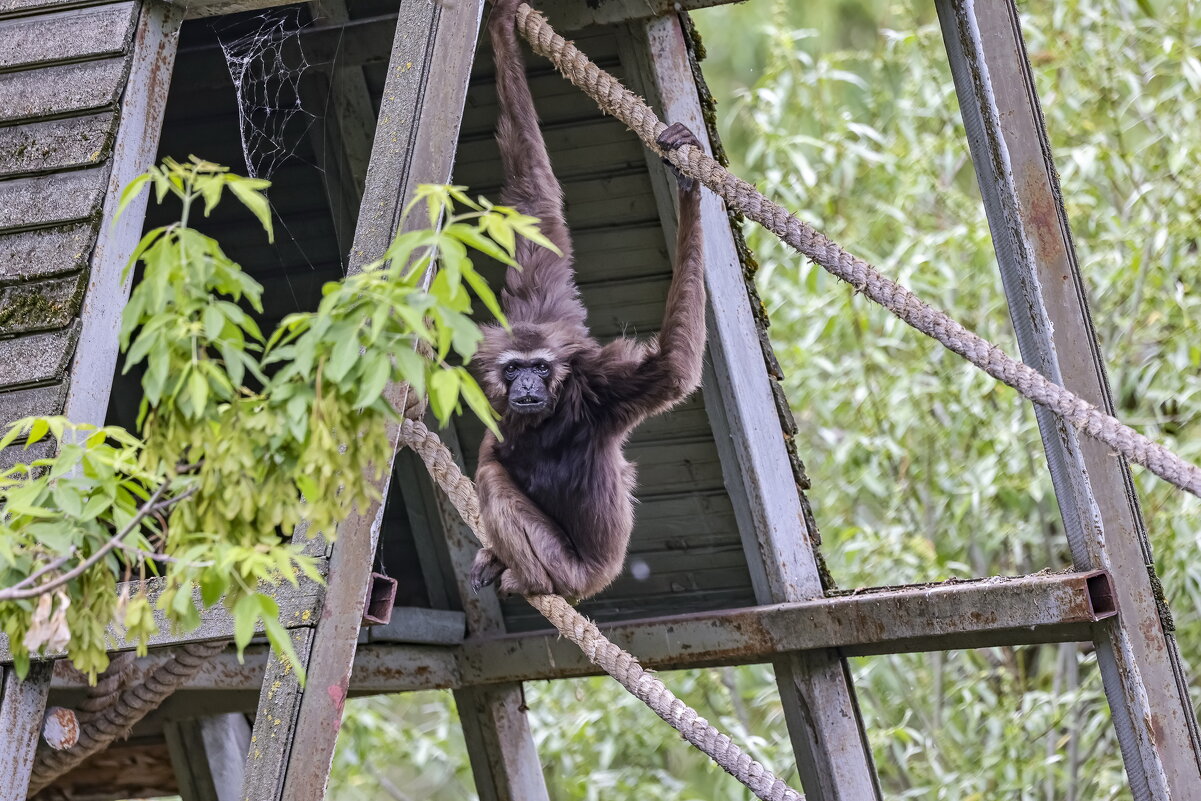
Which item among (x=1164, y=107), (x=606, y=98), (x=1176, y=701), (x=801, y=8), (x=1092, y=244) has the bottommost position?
(x=1176, y=701)

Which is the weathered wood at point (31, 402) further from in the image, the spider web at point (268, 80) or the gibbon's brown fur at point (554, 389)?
the spider web at point (268, 80)

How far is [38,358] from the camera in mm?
2959

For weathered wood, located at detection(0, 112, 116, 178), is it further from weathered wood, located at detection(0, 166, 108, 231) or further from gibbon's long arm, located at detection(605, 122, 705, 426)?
gibbon's long arm, located at detection(605, 122, 705, 426)

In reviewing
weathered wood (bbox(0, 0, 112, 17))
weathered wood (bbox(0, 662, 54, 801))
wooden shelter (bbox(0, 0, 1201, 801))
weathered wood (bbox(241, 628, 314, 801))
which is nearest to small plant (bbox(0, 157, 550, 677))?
weathered wood (bbox(241, 628, 314, 801))

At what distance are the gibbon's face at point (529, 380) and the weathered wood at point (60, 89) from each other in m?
1.45

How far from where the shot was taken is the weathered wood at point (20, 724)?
2609mm

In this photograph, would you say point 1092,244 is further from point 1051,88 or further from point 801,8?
point 801,8

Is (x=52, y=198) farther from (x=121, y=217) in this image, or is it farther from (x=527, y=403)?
(x=527, y=403)

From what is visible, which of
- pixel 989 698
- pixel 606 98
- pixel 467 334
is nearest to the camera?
pixel 467 334

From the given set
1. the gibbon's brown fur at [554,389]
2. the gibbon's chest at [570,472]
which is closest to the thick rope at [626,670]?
the gibbon's brown fur at [554,389]

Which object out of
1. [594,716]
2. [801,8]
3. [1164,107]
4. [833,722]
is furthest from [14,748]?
[801,8]

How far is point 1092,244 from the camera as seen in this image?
6.93m

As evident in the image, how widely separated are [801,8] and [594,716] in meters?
7.59

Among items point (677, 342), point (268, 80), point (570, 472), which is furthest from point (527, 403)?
point (268, 80)
